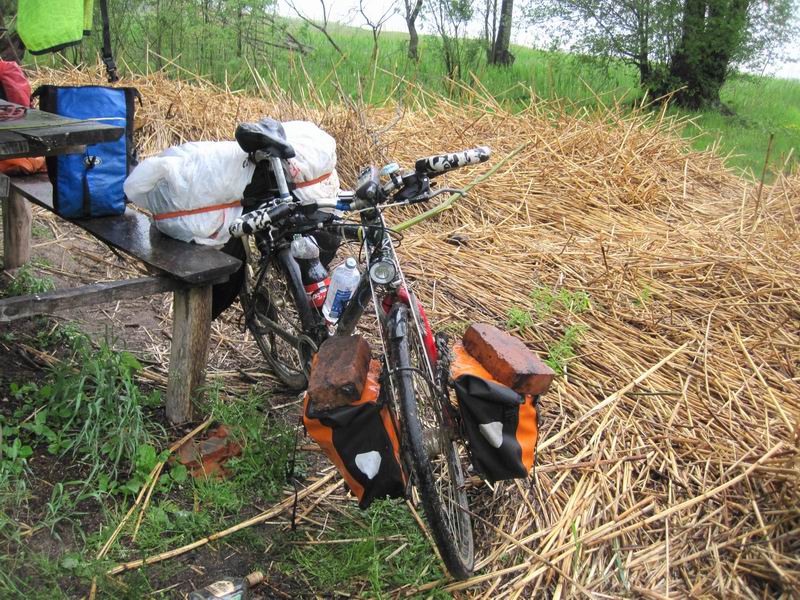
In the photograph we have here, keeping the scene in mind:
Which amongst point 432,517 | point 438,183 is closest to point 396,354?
point 432,517

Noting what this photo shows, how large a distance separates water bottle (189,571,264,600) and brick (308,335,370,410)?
27.9 inches

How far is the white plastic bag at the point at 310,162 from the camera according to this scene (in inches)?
127

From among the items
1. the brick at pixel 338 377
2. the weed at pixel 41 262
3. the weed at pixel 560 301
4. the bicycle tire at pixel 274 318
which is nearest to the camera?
the brick at pixel 338 377

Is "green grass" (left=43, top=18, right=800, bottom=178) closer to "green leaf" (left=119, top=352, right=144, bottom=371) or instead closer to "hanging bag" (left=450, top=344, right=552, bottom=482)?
"green leaf" (left=119, top=352, right=144, bottom=371)

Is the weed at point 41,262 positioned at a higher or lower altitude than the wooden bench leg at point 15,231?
lower

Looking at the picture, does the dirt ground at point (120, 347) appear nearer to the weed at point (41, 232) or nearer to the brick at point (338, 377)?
the weed at point (41, 232)

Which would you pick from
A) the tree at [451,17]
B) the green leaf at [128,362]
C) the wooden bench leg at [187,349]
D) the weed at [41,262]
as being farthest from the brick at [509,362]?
the tree at [451,17]

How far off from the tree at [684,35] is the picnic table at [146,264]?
371 inches

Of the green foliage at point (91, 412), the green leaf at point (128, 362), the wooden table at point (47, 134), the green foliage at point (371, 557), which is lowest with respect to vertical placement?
the green foliage at point (371, 557)

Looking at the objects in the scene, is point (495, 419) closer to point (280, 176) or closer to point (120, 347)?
point (280, 176)

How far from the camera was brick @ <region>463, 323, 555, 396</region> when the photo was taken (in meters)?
2.17

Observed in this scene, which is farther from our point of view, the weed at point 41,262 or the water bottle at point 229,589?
the weed at point 41,262

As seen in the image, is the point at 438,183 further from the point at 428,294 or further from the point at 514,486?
the point at 514,486

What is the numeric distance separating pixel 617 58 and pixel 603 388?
30.7 feet
